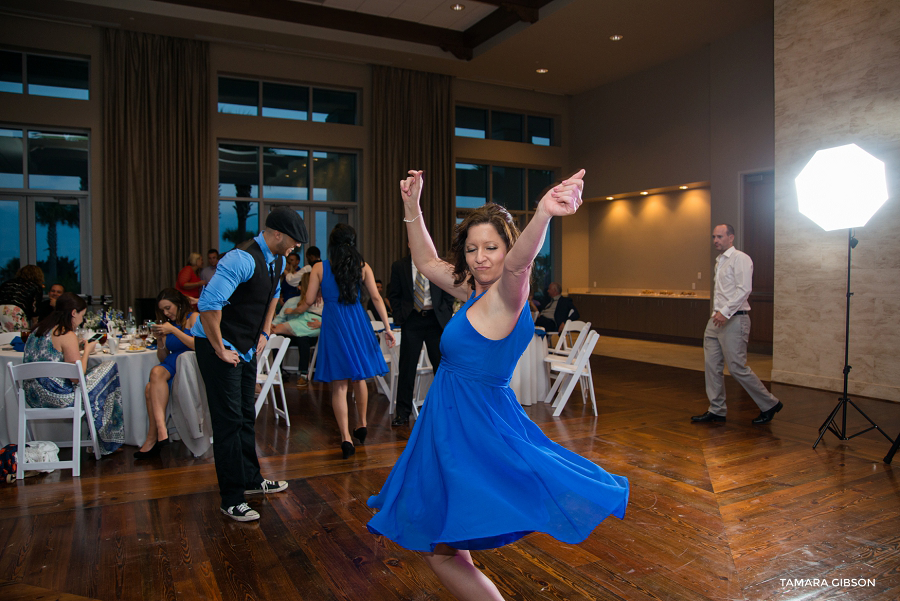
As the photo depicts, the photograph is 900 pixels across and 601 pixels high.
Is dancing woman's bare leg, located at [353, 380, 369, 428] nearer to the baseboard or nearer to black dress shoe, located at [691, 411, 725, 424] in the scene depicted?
black dress shoe, located at [691, 411, 725, 424]

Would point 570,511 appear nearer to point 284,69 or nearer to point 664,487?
point 664,487

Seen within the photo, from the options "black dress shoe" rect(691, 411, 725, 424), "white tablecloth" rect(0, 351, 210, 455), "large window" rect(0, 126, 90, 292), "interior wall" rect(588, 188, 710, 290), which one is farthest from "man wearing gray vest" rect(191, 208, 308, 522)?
"interior wall" rect(588, 188, 710, 290)

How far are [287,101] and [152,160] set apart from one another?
8.36 ft

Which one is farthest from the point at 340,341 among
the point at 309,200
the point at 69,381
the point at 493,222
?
the point at 309,200

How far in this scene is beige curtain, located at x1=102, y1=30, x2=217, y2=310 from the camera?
940cm

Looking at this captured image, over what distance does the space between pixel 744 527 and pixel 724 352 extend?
8.13 ft

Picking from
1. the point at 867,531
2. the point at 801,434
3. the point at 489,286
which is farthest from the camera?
the point at 801,434

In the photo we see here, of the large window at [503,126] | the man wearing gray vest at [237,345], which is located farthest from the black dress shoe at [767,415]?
the large window at [503,126]

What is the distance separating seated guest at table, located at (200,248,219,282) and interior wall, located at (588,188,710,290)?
26.5 feet

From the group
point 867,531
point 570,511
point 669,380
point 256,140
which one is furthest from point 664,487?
point 256,140

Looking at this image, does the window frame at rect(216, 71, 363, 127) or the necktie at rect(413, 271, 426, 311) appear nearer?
the necktie at rect(413, 271, 426, 311)

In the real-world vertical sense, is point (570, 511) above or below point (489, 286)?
below

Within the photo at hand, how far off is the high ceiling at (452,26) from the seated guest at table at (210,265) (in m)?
3.40

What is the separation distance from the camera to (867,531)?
2.95 metres
